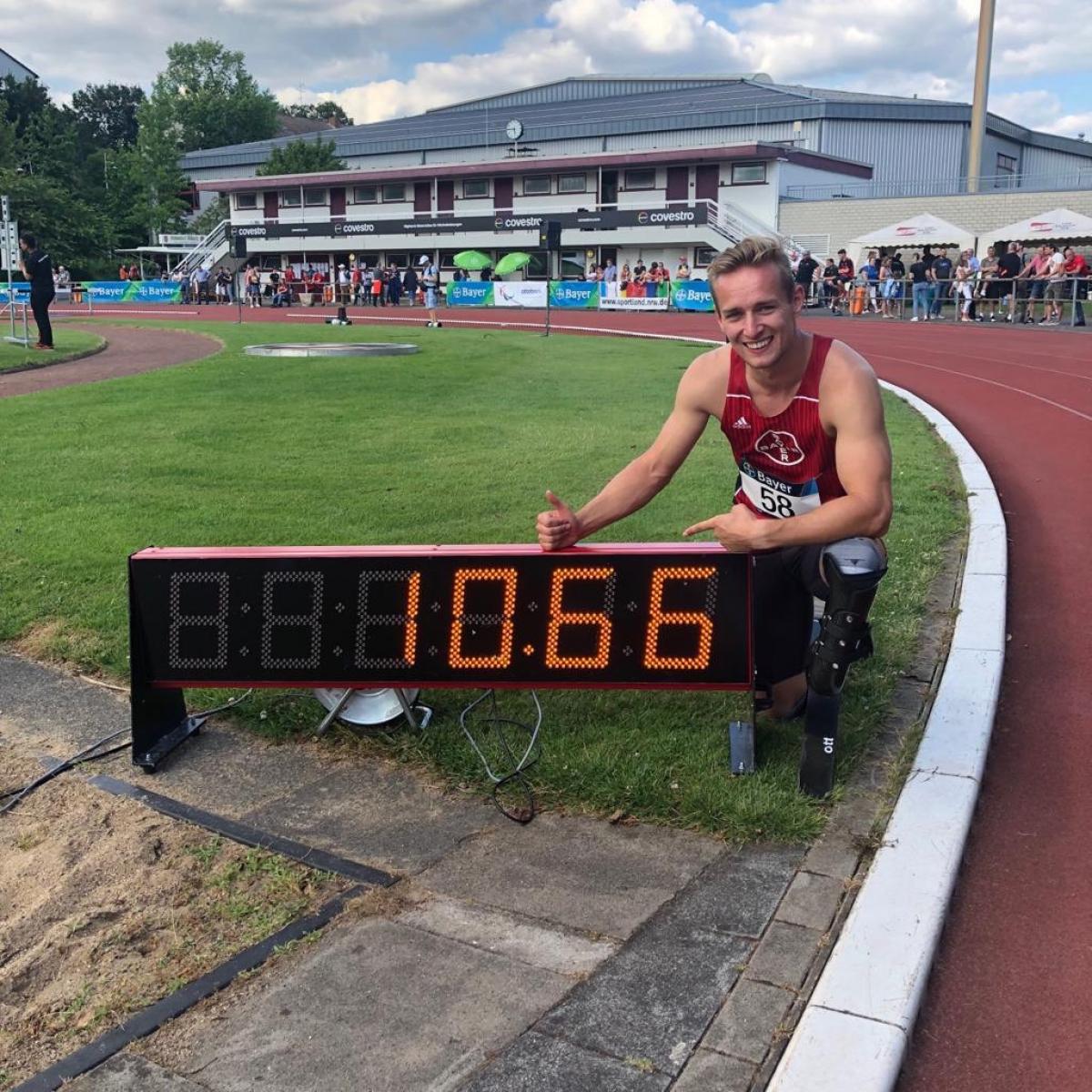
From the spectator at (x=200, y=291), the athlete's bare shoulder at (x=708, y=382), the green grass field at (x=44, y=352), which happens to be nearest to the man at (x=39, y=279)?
the green grass field at (x=44, y=352)

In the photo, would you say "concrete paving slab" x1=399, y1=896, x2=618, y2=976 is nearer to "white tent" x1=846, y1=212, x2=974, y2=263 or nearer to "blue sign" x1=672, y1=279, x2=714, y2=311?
"white tent" x1=846, y1=212, x2=974, y2=263

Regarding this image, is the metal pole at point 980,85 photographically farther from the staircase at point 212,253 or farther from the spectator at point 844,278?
the staircase at point 212,253

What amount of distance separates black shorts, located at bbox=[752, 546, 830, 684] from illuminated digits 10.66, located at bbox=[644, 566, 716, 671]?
0.21 meters

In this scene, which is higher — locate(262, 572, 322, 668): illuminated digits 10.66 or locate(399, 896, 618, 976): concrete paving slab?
locate(262, 572, 322, 668): illuminated digits 10.66

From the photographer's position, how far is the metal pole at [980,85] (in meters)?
41.7

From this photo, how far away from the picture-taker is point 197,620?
4.23 m

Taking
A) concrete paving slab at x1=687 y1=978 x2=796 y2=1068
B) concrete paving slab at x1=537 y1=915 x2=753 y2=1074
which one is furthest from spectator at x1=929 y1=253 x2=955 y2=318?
concrete paving slab at x1=687 y1=978 x2=796 y2=1068

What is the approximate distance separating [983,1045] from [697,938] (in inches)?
Answer: 31.0

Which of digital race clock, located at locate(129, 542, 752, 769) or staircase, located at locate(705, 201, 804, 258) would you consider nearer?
digital race clock, located at locate(129, 542, 752, 769)

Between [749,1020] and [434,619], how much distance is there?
76.6 inches

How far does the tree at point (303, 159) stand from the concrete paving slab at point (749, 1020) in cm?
7252

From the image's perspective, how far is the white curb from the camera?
2559 mm

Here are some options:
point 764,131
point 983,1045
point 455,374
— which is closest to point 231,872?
point 983,1045

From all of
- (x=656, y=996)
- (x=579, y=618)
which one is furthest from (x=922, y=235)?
(x=656, y=996)
